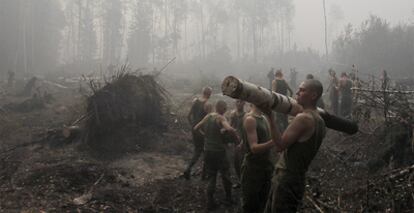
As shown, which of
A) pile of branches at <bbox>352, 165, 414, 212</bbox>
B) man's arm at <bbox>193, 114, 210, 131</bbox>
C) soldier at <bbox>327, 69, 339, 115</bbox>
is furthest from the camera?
soldier at <bbox>327, 69, 339, 115</bbox>

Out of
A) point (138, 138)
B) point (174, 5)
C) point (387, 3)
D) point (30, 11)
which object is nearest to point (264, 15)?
point (174, 5)

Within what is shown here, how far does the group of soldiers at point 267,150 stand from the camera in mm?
4117

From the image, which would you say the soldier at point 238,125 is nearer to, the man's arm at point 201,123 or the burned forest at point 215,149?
the burned forest at point 215,149

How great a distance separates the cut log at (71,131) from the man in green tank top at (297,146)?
350 inches

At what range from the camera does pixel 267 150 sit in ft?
17.2

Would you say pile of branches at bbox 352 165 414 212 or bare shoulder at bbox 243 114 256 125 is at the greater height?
bare shoulder at bbox 243 114 256 125

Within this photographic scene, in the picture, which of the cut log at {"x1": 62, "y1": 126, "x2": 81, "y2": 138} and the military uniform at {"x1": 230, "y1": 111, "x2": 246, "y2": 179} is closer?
the military uniform at {"x1": 230, "y1": 111, "x2": 246, "y2": 179}

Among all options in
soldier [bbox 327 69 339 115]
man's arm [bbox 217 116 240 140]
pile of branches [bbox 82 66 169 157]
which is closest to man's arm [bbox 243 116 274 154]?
man's arm [bbox 217 116 240 140]

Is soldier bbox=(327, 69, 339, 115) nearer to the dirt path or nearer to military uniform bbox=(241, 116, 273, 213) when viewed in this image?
the dirt path

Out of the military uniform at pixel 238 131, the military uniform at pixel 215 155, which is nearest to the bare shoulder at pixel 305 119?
the military uniform at pixel 215 155

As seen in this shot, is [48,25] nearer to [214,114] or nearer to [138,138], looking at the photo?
[138,138]

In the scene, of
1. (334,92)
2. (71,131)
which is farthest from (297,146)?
(334,92)

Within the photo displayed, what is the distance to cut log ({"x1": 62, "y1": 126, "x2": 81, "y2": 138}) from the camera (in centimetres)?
1202

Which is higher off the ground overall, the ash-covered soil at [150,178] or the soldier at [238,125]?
the soldier at [238,125]
